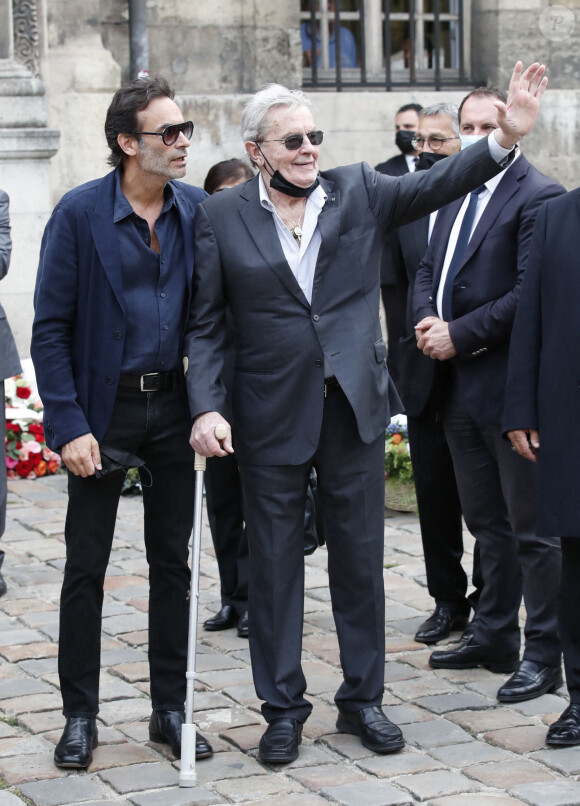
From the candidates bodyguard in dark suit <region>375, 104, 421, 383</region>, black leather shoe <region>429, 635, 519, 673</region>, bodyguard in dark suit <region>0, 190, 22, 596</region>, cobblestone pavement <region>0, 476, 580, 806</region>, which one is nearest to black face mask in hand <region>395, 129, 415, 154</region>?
bodyguard in dark suit <region>375, 104, 421, 383</region>

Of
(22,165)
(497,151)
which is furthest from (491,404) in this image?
(22,165)

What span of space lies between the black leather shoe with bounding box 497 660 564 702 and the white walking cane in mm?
1243

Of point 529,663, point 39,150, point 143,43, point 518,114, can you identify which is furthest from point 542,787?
point 143,43

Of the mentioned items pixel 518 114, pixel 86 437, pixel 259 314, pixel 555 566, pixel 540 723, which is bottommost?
pixel 540 723

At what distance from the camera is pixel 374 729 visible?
463cm

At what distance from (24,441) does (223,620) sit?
11.3ft

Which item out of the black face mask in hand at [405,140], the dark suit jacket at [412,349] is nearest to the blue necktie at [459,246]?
the dark suit jacket at [412,349]

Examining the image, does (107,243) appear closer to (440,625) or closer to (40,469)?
(440,625)

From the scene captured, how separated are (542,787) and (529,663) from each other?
35.5 inches

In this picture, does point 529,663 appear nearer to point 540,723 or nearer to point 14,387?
point 540,723

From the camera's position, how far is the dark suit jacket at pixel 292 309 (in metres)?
4.55

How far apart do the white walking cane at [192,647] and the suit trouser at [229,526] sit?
58.3 inches

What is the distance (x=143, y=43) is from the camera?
414 inches

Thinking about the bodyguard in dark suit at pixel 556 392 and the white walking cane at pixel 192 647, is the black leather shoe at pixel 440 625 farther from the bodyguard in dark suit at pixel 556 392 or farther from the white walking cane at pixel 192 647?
the white walking cane at pixel 192 647
